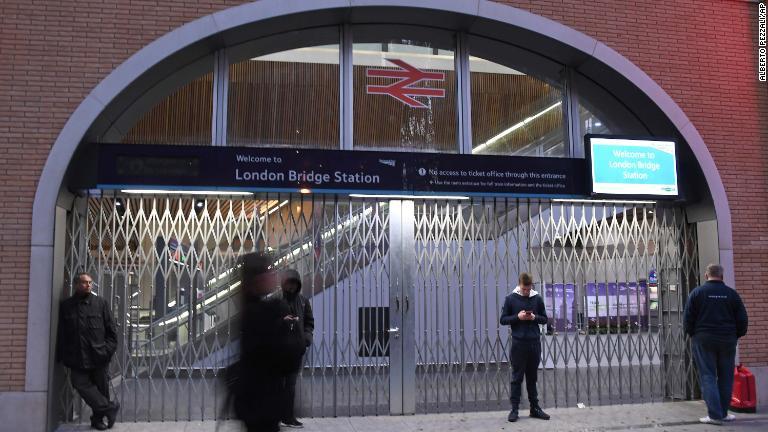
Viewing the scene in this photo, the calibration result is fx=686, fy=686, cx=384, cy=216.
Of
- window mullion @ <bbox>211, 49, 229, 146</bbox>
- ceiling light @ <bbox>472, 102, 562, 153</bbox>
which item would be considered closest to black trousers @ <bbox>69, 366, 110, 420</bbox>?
window mullion @ <bbox>211, 49, 229, 146</bbox>

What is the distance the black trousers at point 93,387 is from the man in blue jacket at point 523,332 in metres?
4.77

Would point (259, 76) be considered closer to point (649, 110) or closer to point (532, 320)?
point (532, 320)

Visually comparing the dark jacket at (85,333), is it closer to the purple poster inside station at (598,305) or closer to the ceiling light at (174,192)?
the ceiling light at (174,192)

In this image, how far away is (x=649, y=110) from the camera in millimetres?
Answer: 9914

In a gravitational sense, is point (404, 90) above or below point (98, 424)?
above

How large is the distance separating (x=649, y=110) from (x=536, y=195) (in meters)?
2.25

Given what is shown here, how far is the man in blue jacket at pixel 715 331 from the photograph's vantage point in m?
8.05

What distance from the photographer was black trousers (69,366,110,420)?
25.6ft

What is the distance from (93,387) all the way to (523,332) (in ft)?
16.7

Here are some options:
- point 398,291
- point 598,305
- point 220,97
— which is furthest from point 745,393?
point 220,97

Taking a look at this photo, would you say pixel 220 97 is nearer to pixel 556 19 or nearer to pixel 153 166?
pixel 153 166

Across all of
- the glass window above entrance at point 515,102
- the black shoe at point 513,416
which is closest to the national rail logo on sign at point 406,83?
the glass window above entrance at point 515,102

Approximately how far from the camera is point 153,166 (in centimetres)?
848

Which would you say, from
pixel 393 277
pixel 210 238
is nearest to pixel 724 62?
pixel 393 277
